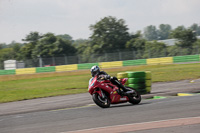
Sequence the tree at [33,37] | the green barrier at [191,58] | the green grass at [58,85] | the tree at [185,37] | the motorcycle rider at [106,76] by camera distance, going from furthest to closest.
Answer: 1. the tree at [33,37]
2. the tree at [185,37]
3. the green barrier at [191,58]
4. the green grass at [58,85]
5. the motorcycle rider at [106,76]

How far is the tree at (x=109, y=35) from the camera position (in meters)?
57.6

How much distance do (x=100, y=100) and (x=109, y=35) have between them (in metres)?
51.4

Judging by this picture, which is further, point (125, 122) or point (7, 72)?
point (7, 72)

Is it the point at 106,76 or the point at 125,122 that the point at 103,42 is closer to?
the point at 106,76

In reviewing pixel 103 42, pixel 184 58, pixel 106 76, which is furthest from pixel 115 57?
pixel 106 76

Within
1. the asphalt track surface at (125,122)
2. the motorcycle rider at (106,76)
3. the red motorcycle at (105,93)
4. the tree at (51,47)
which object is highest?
the tree at (51,47)

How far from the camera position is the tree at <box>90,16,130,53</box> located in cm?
5759

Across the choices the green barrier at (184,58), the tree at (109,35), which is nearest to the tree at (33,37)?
the tree at (109,35)

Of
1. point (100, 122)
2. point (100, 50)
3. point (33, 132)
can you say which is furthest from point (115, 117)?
point (100, 50)

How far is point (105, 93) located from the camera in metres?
9.12

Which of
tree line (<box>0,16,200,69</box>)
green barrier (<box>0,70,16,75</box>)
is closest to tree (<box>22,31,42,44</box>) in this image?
tree line (<box>0,16,200,69</box>)

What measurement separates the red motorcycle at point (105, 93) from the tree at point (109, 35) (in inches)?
1882

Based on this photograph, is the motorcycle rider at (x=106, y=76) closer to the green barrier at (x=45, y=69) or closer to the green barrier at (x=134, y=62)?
the green barrier at (x=134, y=62)

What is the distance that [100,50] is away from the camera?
57719 millimetres
